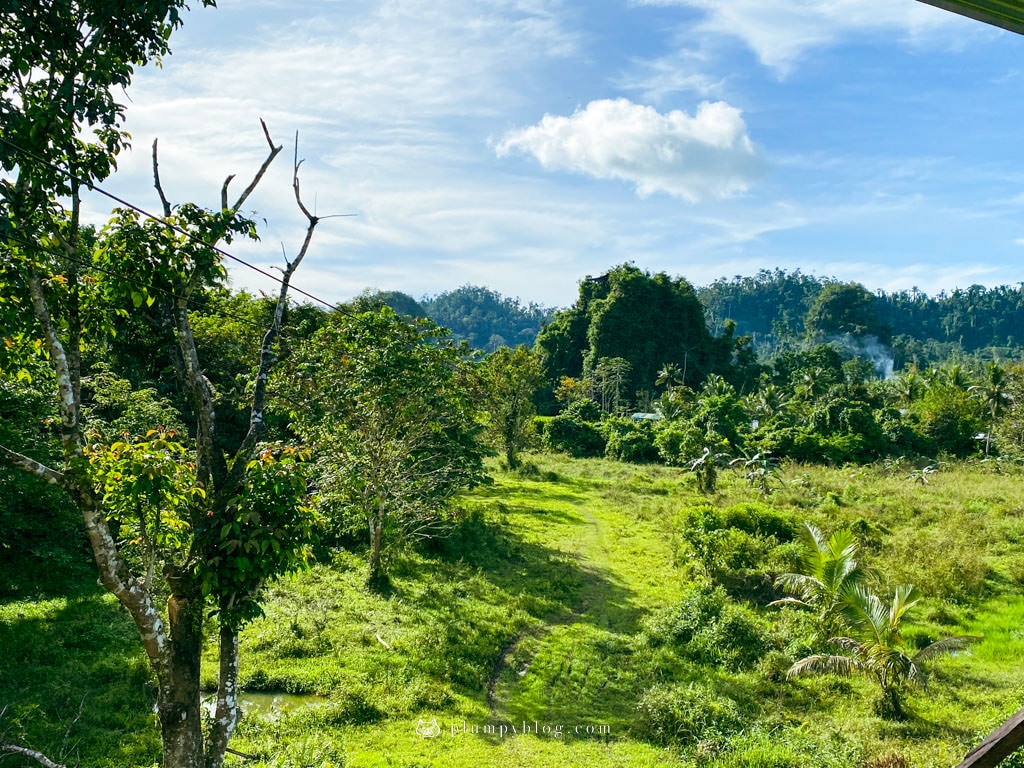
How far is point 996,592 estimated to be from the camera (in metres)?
14.3

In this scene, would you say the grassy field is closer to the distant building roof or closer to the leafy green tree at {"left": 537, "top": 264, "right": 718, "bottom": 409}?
the distant building roof

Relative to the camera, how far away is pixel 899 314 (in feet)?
369

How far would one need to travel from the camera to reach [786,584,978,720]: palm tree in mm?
9789

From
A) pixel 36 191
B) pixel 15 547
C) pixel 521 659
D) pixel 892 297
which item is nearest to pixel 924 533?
pixel 521 659

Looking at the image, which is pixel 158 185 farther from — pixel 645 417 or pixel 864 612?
pixel 645 417

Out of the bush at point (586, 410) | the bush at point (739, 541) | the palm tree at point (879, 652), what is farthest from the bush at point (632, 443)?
the palm tree at point (879, 652)

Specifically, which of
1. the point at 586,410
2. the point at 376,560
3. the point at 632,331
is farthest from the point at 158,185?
the point at 632,331

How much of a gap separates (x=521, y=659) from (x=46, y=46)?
426 inches

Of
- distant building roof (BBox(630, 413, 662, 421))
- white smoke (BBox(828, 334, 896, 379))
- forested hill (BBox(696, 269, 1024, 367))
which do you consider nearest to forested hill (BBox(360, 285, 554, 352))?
forested hill (BBox(696, 269, 1024, 367))

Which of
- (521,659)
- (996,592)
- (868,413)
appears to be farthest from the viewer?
(868,413)

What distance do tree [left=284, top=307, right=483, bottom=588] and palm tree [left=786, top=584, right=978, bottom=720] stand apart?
335 inches

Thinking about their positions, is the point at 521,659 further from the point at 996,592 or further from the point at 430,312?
the point at 430,312

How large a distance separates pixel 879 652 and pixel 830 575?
5.31 ft

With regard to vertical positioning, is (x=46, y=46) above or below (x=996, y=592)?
above
